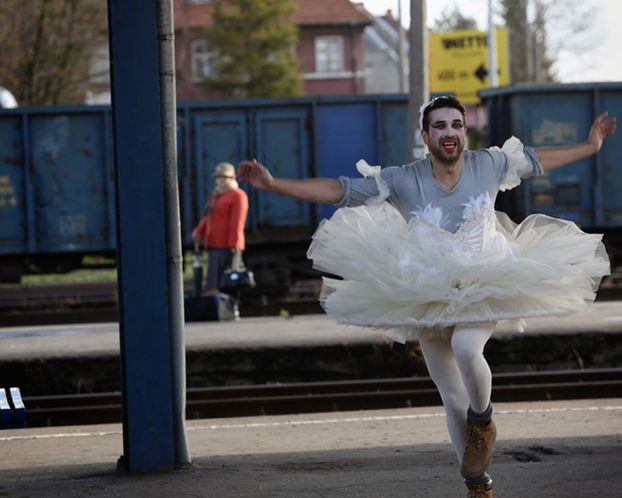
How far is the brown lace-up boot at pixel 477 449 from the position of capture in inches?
247

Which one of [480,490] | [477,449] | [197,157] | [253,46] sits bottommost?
[480,490]

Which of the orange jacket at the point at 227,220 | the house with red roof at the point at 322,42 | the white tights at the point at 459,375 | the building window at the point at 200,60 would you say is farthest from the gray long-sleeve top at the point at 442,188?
the building window at the point at 200,60

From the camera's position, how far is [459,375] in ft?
21.2

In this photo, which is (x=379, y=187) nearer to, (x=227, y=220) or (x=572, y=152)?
(x=572, y=152)

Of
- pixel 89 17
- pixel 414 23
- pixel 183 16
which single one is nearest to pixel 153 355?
pixel 414 23

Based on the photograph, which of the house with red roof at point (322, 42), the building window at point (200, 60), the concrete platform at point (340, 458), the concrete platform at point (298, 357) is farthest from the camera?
the house with red roof at point (322, 42)

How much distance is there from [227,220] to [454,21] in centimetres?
7904

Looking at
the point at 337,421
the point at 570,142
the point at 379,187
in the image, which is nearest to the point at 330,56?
the point at 570,142

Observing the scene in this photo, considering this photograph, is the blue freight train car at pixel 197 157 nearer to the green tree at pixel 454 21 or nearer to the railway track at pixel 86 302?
the railway track at pixel 86 302

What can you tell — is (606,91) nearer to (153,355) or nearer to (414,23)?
(414,23)

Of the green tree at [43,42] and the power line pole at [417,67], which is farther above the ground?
the green tree at [43,42]

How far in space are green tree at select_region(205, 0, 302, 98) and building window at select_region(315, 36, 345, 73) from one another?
11820 mm

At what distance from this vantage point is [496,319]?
614 centimetres

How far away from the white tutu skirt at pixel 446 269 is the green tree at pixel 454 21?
85.5 metres
